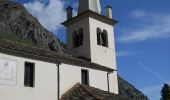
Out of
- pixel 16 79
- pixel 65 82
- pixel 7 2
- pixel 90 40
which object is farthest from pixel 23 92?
pixel 7 2

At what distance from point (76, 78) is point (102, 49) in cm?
683

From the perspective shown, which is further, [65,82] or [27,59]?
[65,82]

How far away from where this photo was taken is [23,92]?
796 inches

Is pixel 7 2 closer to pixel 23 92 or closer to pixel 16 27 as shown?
pixel 16 27

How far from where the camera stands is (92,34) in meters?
30.5

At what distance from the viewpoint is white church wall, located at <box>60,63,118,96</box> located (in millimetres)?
23530

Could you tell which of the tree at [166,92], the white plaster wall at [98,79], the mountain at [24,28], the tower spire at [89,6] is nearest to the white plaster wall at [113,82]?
the white plaster wall at [98,79]

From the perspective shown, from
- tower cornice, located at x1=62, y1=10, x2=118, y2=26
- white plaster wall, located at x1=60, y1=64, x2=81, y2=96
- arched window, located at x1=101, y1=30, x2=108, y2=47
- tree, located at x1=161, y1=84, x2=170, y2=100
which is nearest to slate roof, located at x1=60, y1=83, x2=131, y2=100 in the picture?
white plaster wall, located at x1=60, y1=64, x2=81, y2=96

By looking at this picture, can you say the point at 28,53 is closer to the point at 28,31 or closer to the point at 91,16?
the point at 91,16

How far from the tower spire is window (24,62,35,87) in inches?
513

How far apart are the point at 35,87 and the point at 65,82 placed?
3186mm

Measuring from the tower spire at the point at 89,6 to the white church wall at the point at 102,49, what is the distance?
1931mm

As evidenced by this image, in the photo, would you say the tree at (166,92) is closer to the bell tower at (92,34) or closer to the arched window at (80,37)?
the bell tower at (92,34)

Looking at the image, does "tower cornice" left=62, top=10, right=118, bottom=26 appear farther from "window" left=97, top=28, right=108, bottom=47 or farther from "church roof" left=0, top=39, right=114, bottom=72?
"church roof" left=0, top=39, right=114, bottom=72
